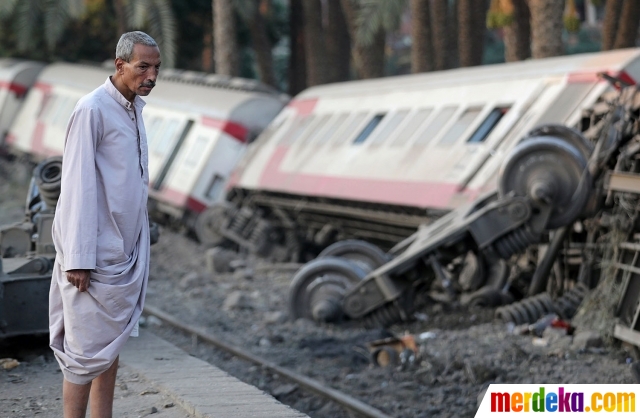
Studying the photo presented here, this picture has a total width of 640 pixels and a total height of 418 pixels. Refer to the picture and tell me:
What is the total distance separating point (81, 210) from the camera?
4863mm

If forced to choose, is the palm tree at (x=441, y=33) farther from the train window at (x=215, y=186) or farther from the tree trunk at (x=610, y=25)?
the train window at (x=215, y=186)

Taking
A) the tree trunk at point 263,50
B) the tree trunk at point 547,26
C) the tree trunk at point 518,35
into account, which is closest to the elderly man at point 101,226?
the tree trunk at point 547,26

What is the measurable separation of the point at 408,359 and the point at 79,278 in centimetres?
579

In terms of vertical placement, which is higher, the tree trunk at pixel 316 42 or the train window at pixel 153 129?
the tree trunk at pixel 316 42

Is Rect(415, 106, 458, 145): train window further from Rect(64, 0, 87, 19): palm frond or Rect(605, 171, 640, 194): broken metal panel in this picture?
Rect(64, 0, 87, 19): palm frond

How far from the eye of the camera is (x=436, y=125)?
51.6 ft

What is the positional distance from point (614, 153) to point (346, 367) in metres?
3.48

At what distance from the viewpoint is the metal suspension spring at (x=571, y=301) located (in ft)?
38.4

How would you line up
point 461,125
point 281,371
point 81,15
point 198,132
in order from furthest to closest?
1. point 81,15
2. point 198,132
3. point 461,125
4. point 281,371

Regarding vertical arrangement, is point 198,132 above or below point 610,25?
below

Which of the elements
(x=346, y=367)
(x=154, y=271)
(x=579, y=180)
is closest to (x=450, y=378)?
(x=346, y=367)

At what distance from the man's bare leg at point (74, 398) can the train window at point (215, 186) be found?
16.9 metres

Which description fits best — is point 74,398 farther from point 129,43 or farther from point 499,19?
point 499,19

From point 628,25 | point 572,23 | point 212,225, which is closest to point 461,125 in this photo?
point 212,225
